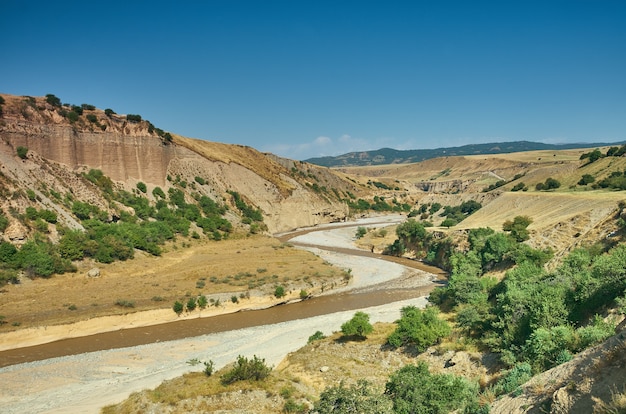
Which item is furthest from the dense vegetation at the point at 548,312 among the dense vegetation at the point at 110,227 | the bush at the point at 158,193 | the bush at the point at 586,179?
the bush at the point at 158,193

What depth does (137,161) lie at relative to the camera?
180ft

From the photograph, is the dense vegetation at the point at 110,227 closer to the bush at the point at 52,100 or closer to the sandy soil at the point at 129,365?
the bush at the point at 52,100

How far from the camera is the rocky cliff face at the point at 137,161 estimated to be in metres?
44.6

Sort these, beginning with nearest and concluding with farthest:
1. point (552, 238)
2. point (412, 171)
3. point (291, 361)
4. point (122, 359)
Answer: point (291, 361), point (122, 359), point (552, 238), point (412, 171)

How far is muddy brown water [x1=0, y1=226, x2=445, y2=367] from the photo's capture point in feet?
74.6

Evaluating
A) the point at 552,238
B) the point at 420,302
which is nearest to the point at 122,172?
the point at 420,302

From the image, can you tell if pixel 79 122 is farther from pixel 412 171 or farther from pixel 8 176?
pixel 412 171

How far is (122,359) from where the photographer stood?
21344 millimetres

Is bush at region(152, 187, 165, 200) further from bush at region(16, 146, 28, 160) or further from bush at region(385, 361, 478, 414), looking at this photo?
bush at region(385, 361, 478, 414)

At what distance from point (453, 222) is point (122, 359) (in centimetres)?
4340

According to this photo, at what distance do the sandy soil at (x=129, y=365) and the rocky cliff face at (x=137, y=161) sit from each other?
26031 millimetres

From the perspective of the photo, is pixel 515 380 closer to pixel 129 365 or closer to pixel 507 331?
pixel 507 331

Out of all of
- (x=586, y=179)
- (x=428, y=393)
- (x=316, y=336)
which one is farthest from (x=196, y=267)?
(x=586, y=179)

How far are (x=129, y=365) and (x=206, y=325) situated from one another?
663 cm
